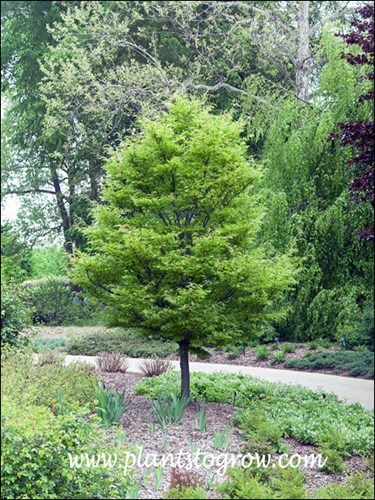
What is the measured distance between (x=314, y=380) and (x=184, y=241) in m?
3.52

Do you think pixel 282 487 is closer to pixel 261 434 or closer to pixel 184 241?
pixel 261 434

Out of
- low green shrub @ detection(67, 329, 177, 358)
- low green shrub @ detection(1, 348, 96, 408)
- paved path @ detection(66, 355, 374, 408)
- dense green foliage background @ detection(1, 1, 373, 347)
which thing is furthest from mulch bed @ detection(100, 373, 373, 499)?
low green shrub @ detection(67, 329, 177, 358)

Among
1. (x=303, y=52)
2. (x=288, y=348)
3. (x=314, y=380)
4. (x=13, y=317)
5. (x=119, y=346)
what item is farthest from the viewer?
(x=303, y=52)

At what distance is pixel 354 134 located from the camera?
7883 millimetres

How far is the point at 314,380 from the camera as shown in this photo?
9.88 metres

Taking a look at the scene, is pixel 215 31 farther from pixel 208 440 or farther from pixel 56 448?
pixel 56 448

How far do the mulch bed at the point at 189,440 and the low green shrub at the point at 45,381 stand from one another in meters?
0.58

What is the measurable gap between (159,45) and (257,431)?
13114 mm

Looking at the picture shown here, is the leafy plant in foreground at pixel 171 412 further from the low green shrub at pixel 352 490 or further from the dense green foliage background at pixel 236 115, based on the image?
the dense green foliage background at pixel 236 115

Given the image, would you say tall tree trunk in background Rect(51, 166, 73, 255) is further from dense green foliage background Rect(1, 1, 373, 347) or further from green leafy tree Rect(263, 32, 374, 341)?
green leafy tree Rect(263, 32, 374, 341)

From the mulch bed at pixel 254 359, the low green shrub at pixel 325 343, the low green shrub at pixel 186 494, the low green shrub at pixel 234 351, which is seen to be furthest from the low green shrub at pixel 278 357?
the low green shrub at pixel 186 494

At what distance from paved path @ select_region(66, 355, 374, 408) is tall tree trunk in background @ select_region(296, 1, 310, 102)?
22.9 feet

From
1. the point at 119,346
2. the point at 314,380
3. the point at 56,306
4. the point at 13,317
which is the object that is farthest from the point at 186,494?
the point at 56,306

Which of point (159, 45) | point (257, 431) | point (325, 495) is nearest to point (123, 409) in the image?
point (257, 431)
